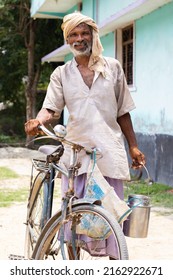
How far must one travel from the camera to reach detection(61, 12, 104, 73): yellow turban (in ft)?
10.8

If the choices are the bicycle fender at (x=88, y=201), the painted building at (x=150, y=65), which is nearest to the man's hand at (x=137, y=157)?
the bicycle fender at (x=88, y=201)

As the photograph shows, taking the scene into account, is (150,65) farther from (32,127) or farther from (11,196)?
(32,127)

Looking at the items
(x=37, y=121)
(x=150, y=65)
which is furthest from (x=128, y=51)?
(x=37, y=121)

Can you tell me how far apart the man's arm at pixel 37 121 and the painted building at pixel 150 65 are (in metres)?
5.73

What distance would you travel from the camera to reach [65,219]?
2904 mm

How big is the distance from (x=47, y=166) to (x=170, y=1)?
19.9 ft

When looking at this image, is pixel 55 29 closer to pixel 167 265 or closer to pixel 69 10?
pixel 69 10

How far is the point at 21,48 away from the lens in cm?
2048

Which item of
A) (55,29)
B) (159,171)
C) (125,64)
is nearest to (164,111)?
(159,171)

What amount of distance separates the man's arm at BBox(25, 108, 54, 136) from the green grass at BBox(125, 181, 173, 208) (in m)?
4.35

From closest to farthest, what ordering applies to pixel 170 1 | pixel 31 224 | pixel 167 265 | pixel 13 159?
pixel 167 265
pixel 31 224
pixel 170 1
pixel 13 159

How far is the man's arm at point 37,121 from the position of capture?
10.1ft

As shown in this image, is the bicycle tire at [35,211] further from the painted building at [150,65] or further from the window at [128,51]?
the window at [128,51]

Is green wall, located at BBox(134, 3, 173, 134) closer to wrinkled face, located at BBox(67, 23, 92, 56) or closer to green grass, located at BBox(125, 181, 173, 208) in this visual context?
green grass, located at BBox(125, 181, 173, 208)
